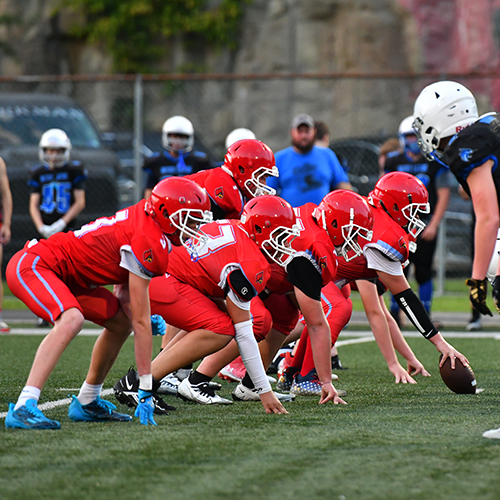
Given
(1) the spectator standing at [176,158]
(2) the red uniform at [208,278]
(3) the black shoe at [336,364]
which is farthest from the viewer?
(1) the spectator standing at [176,158]

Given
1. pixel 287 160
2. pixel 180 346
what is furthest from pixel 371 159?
pixel 180 346

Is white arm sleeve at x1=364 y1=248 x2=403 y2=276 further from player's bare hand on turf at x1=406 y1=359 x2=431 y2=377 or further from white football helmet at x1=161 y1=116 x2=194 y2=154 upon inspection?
white football helmet at x1=161 y1=116 x2=194 y2=154

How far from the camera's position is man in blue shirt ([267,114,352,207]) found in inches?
277

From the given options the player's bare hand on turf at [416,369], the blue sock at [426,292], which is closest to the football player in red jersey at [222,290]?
the player's bare hand on turf at [416,369]

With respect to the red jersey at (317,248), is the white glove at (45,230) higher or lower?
lower

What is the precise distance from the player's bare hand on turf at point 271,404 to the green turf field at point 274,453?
6 cm

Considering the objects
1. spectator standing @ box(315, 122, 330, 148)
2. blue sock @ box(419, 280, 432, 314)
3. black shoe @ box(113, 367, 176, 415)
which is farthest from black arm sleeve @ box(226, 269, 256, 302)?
spectator standing @ box(315, 122, 330, 148)

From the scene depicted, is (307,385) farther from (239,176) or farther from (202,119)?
(202,119)

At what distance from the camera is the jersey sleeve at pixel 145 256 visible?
11.8 feet

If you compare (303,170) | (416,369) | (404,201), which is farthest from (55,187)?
(404,201)

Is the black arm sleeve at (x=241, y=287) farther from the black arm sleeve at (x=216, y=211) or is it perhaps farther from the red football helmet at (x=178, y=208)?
the black arm sleeve at (x=216, y=211)

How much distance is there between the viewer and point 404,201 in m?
4.79

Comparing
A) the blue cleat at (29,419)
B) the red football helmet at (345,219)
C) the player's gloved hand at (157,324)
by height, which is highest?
the red football helmet at (345,219)

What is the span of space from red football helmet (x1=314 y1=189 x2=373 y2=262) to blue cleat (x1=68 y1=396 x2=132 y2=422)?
1.36 meters
